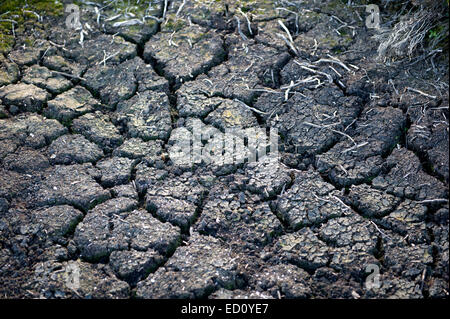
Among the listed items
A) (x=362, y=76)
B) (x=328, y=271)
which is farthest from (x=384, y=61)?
(x=328, y=271)

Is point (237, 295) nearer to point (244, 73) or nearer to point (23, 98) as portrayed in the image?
point (244, 73)

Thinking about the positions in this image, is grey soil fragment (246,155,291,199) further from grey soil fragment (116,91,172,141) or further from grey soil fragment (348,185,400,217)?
Result: grey soil fragment (116,91,172,141)

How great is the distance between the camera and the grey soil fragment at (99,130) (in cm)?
281

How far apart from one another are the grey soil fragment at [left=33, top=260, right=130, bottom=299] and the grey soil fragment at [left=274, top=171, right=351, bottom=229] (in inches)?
37.8

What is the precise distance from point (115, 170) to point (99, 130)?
0.38 meters

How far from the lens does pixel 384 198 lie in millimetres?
2367

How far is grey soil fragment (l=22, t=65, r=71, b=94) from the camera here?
3070mm

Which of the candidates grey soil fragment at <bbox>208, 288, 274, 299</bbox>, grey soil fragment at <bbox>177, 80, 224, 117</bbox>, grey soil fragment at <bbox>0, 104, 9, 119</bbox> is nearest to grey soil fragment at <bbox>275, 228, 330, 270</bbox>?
grey soil fragment at <bbox>208, 288, 274, 299</bbox>

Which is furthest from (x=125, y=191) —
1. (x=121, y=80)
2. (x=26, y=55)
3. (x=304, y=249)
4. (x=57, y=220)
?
(x=26, y=55)

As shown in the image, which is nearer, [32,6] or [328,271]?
[328,271]

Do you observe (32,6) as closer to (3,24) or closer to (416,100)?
(3,24)

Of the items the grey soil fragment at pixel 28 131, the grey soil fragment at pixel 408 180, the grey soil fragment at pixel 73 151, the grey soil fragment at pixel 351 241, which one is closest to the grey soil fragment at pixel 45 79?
the grey soil fragment at pixel 28 131

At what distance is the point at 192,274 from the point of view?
2148mm
